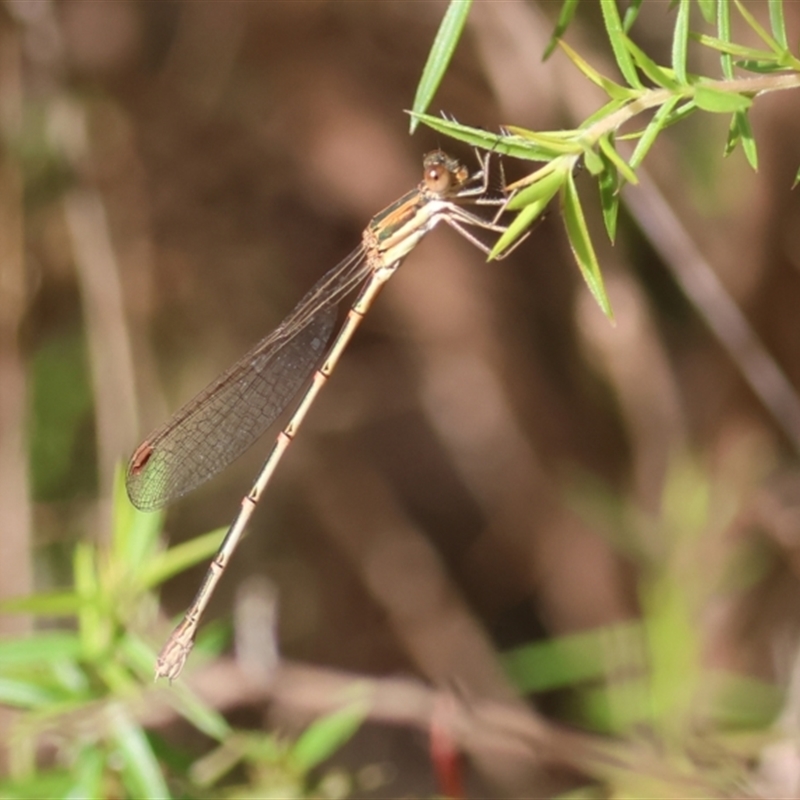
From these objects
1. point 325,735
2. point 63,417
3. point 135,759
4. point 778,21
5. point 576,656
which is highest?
point 63,417

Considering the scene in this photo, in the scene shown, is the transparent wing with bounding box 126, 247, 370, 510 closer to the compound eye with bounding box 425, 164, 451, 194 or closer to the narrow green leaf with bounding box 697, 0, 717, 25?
the compound eye with bounding box 425, 164, 451, 194

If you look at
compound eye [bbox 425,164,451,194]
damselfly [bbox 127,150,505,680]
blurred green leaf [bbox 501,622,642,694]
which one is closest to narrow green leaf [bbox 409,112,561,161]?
damselfly [bbox 127,150,505,680]

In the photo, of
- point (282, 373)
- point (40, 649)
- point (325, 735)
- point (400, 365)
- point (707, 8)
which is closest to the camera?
point (707, 8)

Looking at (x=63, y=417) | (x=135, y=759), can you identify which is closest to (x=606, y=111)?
(x=135, y=759)

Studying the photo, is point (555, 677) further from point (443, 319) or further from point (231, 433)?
point (443, 319)

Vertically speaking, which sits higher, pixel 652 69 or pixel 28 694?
pixel 652 69

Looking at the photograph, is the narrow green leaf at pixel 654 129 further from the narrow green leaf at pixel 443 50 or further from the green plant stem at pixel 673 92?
the narrow green leaf at pixel 443 50

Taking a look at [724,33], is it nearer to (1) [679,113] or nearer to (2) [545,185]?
(1) [679,113]
